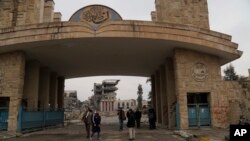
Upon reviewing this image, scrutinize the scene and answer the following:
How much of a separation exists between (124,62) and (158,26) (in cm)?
782

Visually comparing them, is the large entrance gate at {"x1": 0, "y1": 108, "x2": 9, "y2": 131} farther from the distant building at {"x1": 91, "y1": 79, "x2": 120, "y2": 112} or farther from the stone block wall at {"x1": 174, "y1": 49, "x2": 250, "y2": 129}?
the distant building at {"x1": 91, "y1": 79, "x2": 120, "y2": 112}

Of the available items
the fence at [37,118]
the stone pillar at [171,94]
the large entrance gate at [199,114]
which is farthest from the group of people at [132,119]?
the fence at [37,118]

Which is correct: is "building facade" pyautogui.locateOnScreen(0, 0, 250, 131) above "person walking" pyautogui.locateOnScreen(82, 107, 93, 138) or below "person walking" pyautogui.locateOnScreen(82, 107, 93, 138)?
above

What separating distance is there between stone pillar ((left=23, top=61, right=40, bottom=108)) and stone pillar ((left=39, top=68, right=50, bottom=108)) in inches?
103

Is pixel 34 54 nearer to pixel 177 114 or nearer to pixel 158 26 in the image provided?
pixel 158 26

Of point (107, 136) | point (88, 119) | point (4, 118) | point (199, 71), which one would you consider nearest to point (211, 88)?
point (199, 71)

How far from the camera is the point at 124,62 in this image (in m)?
25.4

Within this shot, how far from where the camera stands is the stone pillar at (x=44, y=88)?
24.8m

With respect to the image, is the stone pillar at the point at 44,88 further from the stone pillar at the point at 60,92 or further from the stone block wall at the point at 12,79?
the stone block wall at the point at 12,79

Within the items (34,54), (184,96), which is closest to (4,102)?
(34,54)

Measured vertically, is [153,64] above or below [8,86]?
above

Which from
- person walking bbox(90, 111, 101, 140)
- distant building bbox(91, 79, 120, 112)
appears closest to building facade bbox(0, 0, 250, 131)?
person walking bbox(90, 111, 101, 140)

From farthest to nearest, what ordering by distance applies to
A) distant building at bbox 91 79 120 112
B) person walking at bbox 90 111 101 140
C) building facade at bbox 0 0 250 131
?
distant building at bbox 91 79 120 112 → building facade at bbox 0 0 250 131 → person walking at bbox 90 111 101 140

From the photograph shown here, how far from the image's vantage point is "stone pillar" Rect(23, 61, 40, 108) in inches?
864
